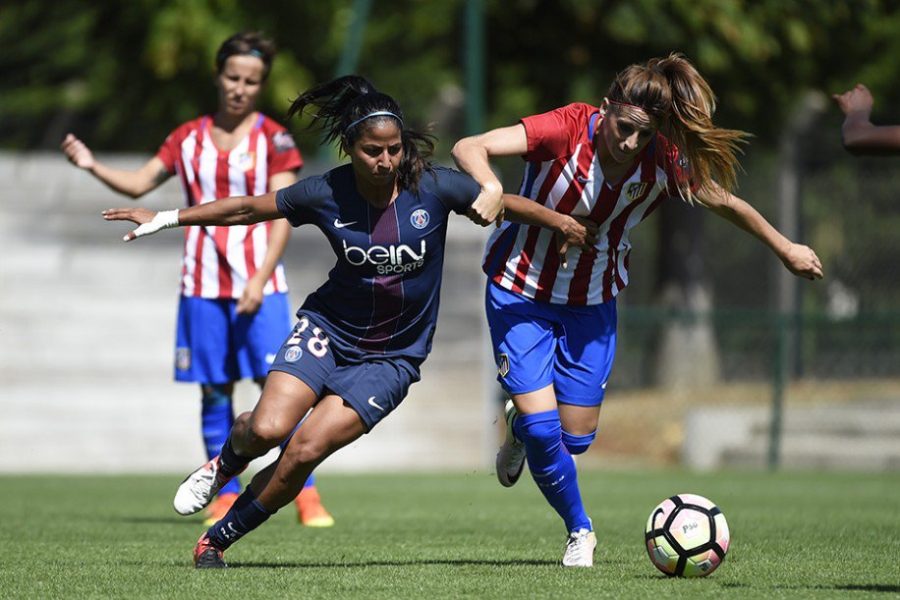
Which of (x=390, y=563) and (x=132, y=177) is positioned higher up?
(x=132, y=177)

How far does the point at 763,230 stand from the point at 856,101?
91cm

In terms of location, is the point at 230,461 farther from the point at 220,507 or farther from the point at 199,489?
the point at 220,507

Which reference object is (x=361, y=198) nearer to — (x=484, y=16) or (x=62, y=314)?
(x=62, y=314)

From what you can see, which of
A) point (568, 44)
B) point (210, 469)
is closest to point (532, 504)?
point (210, 469)

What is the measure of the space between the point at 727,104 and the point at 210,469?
12873 mm

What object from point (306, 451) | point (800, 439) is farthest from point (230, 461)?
point (800, 439)

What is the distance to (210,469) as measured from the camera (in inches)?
237

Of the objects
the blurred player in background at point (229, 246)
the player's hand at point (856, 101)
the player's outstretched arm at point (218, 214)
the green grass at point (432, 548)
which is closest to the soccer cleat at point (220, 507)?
the blurred player in background at point (229, 246)

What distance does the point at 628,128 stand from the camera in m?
5.99

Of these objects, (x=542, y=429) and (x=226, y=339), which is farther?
(x=226, y=339)

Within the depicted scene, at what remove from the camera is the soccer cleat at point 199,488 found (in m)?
5.97

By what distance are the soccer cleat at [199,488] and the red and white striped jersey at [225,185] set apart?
2250mm

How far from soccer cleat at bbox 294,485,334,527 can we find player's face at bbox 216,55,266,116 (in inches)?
85.5

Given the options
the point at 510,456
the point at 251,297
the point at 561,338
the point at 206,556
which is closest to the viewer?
the point at 206,556
